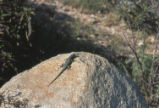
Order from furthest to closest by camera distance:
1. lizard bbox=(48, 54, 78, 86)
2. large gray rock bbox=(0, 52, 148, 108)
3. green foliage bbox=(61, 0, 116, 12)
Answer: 1. green foliage bbox=(61, 0, 116, 12)
2. lizard bbox=(48, 54, 78, 86)
3. large gray rock bbox=(0, 52, 148, 108)

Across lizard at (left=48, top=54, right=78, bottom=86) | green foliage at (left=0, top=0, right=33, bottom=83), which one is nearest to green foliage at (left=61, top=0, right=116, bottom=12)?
green foliage at (left=0, top=0, right=33, bottom=83)

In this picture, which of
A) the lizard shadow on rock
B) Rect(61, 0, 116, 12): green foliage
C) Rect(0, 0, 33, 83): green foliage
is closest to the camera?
Rect(0, 0, 33, 83): green foliage

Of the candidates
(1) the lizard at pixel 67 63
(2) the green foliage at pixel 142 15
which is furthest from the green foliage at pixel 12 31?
(1) the lizard at pixel 67 63

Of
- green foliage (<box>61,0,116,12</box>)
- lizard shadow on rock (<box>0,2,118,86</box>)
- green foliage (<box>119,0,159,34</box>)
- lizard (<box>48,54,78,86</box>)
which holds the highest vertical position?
green foliage (<box>119,0,159,34</box>)

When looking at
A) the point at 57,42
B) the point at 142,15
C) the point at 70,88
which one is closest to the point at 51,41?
the point at 57,42

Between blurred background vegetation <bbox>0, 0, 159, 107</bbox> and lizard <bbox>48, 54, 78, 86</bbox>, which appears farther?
blurred background vegetation <bbox>0, 0, 159, 107</bbox>

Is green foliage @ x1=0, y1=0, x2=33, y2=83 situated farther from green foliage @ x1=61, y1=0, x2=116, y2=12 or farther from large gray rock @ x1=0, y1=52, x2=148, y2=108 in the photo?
green foliage @ x1=61, y1=0, x2=116, y2=12

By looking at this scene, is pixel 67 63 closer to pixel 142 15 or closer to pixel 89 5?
pixel 142 15

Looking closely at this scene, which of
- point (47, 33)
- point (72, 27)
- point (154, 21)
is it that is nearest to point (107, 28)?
point (72, 27)
